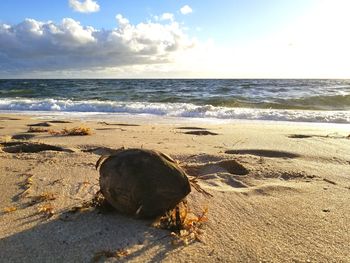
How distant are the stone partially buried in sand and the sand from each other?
0.12 m

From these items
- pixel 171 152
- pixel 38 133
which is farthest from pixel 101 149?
pixel 38 133

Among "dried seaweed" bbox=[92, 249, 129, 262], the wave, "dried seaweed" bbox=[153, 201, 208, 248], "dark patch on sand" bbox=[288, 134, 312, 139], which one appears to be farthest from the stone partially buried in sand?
the wave

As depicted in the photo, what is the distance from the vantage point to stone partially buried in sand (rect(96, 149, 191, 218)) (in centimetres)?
254

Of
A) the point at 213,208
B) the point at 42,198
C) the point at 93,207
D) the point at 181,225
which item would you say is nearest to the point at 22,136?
the point at 42,198

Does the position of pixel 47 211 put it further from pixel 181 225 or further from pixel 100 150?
pixel 100 150

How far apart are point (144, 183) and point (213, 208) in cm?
70

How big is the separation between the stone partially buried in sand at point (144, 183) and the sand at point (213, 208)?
0.12m

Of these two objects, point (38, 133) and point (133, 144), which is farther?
point (38, 133)

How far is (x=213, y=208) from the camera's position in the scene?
2961 millimetres

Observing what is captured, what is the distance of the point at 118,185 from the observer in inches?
102

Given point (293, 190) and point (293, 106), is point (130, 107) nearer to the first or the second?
point (293, 106)

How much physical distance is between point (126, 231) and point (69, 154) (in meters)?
2.49

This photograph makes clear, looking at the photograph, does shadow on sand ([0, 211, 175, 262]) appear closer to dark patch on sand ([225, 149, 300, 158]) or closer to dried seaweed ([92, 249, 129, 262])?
dried seaweed ([92, 249, 129, 262])

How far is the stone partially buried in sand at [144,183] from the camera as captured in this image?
8.32 feet
